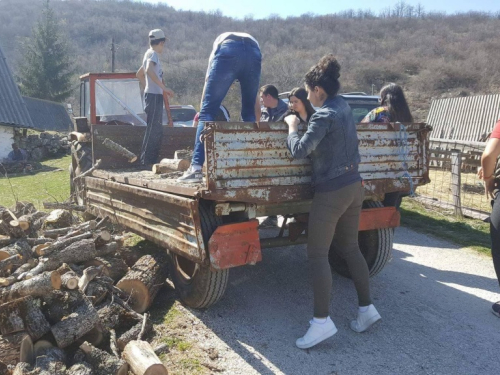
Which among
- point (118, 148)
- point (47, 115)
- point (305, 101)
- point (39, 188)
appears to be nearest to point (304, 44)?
point (47, 115)

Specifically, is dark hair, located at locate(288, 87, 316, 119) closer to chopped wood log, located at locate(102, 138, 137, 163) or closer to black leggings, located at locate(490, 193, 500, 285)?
Result: black leggings, located at locate(490, 193, 500, 285)

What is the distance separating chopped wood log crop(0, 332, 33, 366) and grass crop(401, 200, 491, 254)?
5.42 metres

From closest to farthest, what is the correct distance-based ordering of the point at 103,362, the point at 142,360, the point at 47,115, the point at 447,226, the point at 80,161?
the point at 142,360, the point at 103,362, the point at 80,161, the point at 447,226, the point at 47,115

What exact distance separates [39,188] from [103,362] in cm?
976

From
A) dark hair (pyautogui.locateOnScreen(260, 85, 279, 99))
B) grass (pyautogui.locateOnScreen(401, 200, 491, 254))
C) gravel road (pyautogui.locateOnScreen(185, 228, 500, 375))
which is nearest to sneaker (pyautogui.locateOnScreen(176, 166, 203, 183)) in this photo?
gravel road (pyautogui.locateOnScreen(185, 228, 500, 375))

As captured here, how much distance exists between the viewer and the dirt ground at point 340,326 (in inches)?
128

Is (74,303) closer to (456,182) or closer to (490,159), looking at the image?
(490,159)

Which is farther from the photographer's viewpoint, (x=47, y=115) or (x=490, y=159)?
(x=47, y=115)

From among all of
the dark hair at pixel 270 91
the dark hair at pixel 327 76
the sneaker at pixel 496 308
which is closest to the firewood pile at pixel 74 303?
the dark hair at pixel 327 76

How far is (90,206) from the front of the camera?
230 inches

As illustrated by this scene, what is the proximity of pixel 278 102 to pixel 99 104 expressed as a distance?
3.21m

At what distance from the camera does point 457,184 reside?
8.01m

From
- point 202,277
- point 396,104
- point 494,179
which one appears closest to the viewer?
point 202,277

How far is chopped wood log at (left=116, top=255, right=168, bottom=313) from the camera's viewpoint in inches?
160
